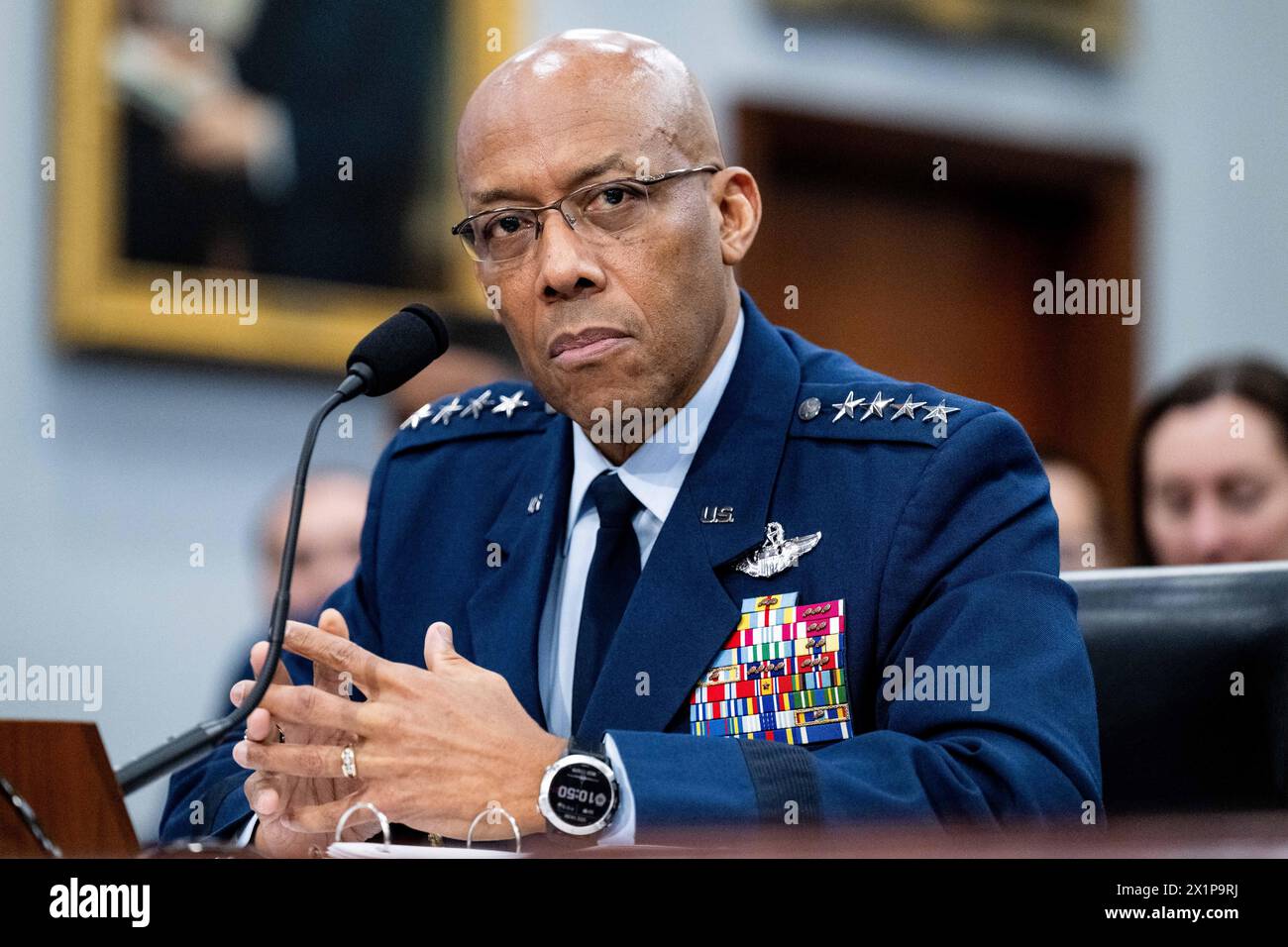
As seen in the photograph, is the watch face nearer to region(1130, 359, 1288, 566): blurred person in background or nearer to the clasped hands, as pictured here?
the clasped hands

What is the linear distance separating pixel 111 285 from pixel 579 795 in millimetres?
2459

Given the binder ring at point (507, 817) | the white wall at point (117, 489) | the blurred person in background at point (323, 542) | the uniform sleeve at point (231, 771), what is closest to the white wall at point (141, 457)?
the white wall at point (117, 489)

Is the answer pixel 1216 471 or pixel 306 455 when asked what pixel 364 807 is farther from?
pixel 1216 471

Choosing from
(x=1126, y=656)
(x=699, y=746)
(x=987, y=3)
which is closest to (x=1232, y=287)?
(x=987, y=3)

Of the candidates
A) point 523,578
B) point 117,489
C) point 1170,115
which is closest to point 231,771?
point 523,578

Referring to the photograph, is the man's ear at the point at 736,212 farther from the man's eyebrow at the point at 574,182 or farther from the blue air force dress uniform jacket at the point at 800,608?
the man's eyebrow at the point at 574,182

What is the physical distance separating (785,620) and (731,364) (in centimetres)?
37

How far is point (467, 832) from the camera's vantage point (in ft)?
5.10

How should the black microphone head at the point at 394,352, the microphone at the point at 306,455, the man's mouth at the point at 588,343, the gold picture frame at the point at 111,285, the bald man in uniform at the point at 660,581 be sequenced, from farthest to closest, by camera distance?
the gold picture frame at the point at 111,285, the man's mouth at the point at 588,343, the black microphone head at the point at 394,352, the bald man in uniform at the point at 660,581, the microphone at the point at 306,455

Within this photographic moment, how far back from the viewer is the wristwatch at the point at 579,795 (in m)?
1.52

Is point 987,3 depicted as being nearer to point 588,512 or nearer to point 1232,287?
point 1232,287

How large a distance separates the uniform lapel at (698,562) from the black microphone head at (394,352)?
0.37 metres

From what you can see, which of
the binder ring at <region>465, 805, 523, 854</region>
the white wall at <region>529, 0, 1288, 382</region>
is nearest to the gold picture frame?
the white wall at <region>529, 0, 1288, 382</region>

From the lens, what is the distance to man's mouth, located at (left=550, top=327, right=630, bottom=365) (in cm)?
195
